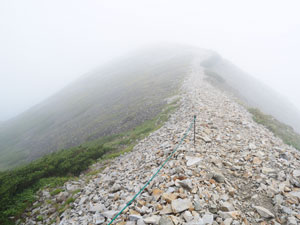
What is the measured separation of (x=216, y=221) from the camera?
5008 millimetres

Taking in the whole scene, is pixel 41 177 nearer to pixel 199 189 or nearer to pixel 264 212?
pixel 199 189

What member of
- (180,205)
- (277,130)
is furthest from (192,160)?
(277,130)

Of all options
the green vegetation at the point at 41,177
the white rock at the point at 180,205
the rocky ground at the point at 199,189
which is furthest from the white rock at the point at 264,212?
the green vegetation at the point at 41,177

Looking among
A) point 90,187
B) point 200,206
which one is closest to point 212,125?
point 200,206

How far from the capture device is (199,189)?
604 centimetres

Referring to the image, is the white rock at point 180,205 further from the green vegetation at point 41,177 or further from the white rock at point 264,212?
the green vegetation at point 41,177

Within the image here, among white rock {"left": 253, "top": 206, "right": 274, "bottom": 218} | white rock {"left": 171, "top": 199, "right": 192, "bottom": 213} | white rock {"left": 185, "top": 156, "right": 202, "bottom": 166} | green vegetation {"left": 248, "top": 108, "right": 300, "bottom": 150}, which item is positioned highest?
white rock {"left": 171, "top": 199, "right": 192, "bottom": 213}

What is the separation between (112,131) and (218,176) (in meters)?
19.2

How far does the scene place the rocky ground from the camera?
5.40 metres

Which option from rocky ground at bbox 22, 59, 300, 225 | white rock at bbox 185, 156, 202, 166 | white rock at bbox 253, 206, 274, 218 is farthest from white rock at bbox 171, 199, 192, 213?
white rock at bbox 253, 206, 274, 218

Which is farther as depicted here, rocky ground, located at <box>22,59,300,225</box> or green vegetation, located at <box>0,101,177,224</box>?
green vegetation, located at <box>0,101,177,224</box>

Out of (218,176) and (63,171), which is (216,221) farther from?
(63,171)

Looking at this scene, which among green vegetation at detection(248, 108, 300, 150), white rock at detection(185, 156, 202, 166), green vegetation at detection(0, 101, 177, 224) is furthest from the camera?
green vegetation at detection(248, 108, 300, 150)

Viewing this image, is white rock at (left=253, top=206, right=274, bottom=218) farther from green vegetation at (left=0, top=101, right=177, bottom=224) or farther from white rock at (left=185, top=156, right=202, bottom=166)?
green vegetation at (left=0, top=101, right=177, bottom=224)
